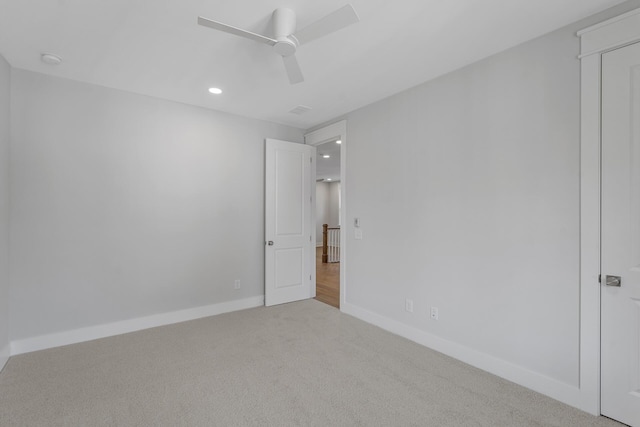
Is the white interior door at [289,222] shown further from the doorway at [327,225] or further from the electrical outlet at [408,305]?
the electrical outlet at [408,305]

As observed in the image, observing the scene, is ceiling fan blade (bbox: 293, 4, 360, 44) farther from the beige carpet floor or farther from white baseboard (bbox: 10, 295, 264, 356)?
white baseboard (bbox: 10, 295, 264, 356)

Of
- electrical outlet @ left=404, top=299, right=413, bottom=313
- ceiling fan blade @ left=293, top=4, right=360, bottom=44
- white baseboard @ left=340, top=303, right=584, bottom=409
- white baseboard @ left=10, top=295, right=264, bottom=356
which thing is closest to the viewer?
ceiling fan blade @ left=293, top=4, right=360, bottom=44

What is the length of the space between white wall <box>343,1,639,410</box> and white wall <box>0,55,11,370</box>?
11.6 feet

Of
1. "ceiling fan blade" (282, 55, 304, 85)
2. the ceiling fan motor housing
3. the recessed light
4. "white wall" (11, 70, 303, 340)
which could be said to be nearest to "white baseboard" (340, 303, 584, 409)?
"white wall" (11, 70, 303, 340)

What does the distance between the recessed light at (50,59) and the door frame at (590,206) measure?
4087 mm

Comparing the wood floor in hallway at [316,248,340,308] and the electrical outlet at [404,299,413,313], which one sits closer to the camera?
the electrical outlet at [404,299,413,313]

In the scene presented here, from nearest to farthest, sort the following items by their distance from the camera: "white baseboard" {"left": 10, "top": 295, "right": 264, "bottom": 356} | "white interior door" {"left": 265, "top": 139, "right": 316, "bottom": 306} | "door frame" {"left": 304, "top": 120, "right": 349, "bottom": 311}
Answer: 1. "white baseboard" {"left": 10, "top": 295, "right": 264, "bottom": 356}
2. "door frame" {"left": 304, "top": 120, "right": 349, "bottom": 311}
3. "white interior door" {"left": 265, "top": 139, "right": 316, "bottom": 306}

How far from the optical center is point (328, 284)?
18.3ft

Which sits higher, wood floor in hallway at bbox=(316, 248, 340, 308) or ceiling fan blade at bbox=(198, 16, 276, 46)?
ceiling fan blade at bbox=(198, 16, 276, 46)

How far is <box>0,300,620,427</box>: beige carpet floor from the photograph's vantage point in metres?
1.93

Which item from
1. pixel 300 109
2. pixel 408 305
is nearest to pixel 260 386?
pixel 408 305

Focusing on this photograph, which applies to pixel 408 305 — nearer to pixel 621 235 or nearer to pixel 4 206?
pixel 621 235

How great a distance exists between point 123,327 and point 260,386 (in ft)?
6.53

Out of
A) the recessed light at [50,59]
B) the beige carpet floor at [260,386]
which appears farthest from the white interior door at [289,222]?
the recessed light at [50,59]
